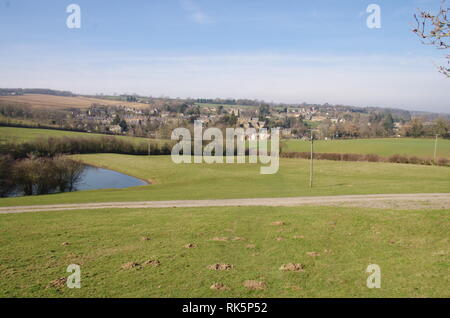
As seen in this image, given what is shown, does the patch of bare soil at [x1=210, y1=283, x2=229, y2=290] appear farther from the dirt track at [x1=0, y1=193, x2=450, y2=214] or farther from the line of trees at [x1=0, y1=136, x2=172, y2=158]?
the line of trees at [x1=0, y1=136, x2=172, y2=158]

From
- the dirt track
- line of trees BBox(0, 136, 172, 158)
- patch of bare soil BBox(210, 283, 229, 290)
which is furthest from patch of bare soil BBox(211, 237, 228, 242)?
line of trees BBox(0, 136, 172, 158)

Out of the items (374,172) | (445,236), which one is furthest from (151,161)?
(445,236)

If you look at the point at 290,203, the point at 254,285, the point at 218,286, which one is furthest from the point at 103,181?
the point at 254,285

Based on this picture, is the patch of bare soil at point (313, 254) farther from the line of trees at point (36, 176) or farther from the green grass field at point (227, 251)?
the line of trees at point (36, 176)

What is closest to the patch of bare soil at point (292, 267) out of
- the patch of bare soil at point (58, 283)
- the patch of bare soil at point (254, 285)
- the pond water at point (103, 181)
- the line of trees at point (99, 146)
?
the patch of bare soil at point (254, 285)

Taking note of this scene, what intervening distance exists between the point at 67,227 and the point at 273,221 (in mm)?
10583

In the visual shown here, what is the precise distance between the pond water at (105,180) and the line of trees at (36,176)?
Answer: 3.58 meters

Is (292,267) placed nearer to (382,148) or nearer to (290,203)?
(290,203)

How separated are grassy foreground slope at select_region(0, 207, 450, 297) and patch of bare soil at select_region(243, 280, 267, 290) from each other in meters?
0.16

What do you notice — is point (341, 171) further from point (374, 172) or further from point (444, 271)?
point (444, 271)

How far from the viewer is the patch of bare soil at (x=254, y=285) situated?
9.38 m

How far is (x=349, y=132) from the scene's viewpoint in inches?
4606

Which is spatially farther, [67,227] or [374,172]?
[374,172]

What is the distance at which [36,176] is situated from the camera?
171 ft
